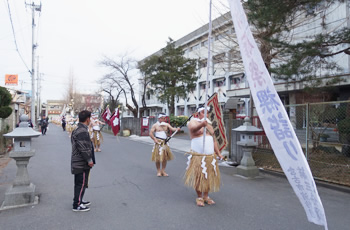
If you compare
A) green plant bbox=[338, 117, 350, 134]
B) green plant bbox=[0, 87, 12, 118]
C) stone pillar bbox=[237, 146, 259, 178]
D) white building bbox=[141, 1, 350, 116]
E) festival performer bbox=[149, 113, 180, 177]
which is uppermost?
white building bbox=[141, 1, 350, 116]

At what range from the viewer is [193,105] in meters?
37.4

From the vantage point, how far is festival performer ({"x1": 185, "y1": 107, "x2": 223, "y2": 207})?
14.4 ft

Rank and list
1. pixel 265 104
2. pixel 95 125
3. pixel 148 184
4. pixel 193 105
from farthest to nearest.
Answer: pixel 193 105, pixel 95 125, pixel 148 184, pixel 265 104

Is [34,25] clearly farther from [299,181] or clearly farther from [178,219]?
[299,181]

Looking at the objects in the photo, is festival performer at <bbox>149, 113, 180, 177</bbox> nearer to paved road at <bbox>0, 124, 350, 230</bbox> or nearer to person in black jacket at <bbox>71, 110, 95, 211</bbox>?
paved road at <bbox>0, 124, 350, 230</bbox>

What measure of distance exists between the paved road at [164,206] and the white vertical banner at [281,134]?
5.73 feet

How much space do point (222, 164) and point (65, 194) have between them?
548cm

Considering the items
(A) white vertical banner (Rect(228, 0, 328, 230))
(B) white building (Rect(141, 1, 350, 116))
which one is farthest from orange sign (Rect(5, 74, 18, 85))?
(A) white vertical banner (Rect(228, 0, 328, 230))

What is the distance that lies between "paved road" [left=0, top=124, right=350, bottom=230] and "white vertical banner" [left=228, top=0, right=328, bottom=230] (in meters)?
1.75

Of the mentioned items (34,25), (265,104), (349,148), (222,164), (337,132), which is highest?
(34,25)

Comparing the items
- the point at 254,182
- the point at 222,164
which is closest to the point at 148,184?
the point at 254,182

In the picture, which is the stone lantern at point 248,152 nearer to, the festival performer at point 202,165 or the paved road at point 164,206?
the paved road at point 164,206

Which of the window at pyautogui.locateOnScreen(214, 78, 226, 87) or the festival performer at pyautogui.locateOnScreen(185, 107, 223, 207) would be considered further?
the window at pyautogui.locateOnScreen(214, 78, 226, 87)

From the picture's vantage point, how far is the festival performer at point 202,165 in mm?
4402
